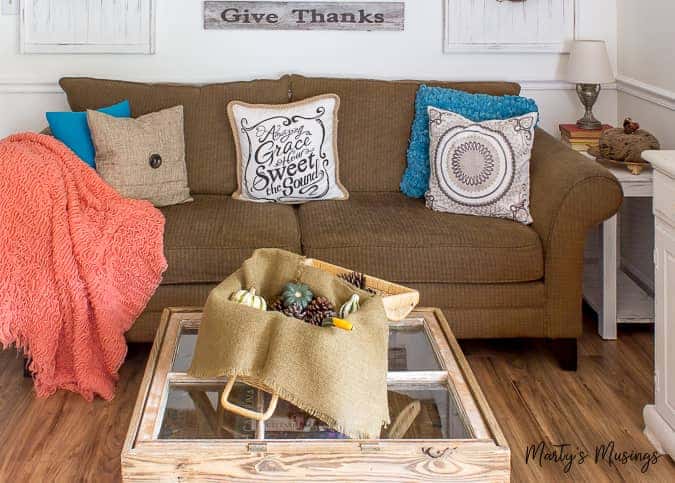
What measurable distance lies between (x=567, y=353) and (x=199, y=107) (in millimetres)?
1617

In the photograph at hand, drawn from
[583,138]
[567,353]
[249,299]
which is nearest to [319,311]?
[249,299]

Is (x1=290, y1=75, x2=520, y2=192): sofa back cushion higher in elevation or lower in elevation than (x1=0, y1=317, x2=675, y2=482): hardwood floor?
higher

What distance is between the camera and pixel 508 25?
402cm

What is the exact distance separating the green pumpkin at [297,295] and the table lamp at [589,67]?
2127 mm

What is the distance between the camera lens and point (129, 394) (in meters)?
2.97

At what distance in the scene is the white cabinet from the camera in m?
2.45

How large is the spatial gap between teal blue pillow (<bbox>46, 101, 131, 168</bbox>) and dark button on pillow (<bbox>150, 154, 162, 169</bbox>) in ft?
→ 0.65

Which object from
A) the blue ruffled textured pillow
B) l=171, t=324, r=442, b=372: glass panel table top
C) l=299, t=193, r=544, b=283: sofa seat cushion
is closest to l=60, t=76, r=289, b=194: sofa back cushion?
the blue ruffled textured pillow

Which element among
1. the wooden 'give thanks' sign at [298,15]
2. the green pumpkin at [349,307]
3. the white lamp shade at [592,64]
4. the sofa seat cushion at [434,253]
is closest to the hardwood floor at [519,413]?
the sofa seat cushion at [434,253]

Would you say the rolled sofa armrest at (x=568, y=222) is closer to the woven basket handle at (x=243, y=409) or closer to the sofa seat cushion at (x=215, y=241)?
the sofa seat cushion at (x=215, y=241)

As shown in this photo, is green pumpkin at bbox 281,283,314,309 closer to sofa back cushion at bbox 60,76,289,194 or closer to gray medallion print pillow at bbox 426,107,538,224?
gray medallion print pillow at bbox 426,107,538,224

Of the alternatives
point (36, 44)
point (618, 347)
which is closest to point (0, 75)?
point (36, 44)

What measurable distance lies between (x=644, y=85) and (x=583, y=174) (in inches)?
36.2

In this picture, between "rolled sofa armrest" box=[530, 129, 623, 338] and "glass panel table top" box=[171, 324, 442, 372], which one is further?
"rolled sofa armrest" box=[530, 129, 623, 338]
